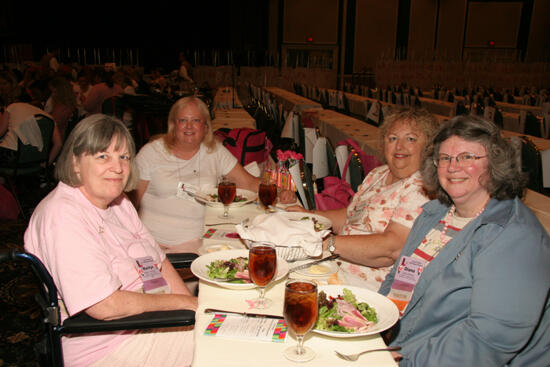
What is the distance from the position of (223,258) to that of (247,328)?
1.34 feet

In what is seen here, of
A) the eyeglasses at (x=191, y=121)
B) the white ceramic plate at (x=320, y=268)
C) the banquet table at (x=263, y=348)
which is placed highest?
the eyeglasses at (x=191, y=121)

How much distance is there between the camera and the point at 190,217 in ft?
9.18

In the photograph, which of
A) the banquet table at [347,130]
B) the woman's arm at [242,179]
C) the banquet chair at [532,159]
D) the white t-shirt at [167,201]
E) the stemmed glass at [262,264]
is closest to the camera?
the stemmed glass at [262,264]

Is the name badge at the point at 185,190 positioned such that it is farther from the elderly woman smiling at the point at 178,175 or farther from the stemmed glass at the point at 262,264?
the stemmed glass at the point at 262,264

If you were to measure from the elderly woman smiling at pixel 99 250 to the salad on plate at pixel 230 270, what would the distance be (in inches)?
7.4

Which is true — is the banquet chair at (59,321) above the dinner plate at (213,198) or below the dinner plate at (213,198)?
below

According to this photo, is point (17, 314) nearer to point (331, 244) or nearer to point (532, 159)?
point (331, 244)

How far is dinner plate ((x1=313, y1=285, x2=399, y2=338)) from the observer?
112 centimetres

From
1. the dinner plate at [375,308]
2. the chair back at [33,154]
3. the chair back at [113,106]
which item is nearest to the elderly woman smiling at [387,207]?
the dinner plate at [375,308]

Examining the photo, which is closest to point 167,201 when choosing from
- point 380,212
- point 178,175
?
point 178,175

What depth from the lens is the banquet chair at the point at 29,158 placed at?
456 cm

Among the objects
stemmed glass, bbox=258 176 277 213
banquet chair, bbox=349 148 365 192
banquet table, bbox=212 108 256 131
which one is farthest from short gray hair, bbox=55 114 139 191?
banquet table, bbox=212 108 256 131

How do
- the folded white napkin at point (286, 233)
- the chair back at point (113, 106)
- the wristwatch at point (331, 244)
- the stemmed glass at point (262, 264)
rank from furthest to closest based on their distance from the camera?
the chair back at point (113, 106)
the wristwatch at point (331, 244)
the folded white napkin at point (286, 233)
the stemmed glass at point (262, 264)

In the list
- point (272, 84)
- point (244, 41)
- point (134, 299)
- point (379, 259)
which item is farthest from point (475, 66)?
point (134, 299)
